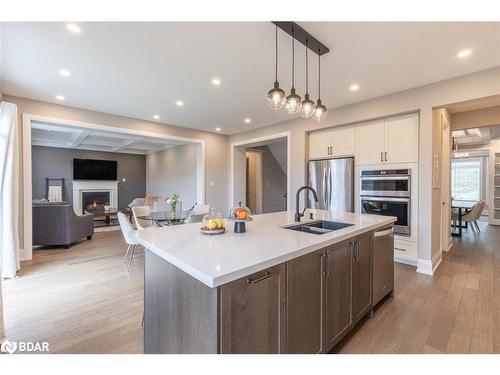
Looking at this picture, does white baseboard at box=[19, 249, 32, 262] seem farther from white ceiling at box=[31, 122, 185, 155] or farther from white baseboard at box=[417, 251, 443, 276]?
white baseboard at box=[417, 251, 443, 276]

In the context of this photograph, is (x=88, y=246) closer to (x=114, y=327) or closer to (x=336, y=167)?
(x=114, y=327)

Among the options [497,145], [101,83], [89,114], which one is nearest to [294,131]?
[101,83]

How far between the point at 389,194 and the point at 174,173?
655cm

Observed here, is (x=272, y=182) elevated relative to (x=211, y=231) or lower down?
elevated

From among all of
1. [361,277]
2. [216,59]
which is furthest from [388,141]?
[216,59]

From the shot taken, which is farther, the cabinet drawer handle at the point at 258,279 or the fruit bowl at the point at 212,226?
the fruit bowl at the point at 212,226

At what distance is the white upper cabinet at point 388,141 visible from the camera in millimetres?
3418

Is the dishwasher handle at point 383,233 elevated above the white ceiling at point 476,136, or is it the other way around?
the white ceiling at point 476,136

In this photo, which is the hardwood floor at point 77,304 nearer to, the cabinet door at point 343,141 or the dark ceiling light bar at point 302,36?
the dark ceiling light bar at point 302,36

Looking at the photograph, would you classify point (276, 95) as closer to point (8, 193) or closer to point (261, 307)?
point (261, 307)

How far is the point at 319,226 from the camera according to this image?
240cm

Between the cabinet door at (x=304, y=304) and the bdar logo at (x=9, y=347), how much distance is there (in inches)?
79.5

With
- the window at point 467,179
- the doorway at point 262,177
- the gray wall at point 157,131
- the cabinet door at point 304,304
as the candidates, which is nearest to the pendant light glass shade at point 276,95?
the cabinet door at point 304,304

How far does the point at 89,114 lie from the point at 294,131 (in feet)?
12.8
